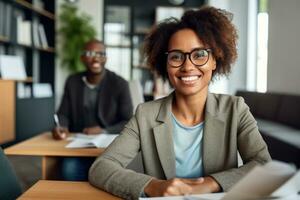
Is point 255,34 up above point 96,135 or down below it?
above

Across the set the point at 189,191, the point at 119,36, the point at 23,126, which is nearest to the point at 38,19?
the point at 119,36

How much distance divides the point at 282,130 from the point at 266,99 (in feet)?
4.14

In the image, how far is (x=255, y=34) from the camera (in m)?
6.77

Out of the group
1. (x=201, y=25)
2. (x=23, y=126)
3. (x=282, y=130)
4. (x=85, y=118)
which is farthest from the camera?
(x=23, y=126)

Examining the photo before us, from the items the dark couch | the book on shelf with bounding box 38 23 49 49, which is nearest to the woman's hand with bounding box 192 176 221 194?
the dark couch

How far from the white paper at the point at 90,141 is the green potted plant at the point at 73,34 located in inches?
185

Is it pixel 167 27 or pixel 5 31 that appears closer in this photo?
pixel 167 27

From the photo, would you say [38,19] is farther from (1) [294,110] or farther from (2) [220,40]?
(2) [220,40]

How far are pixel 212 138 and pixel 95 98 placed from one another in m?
1.56

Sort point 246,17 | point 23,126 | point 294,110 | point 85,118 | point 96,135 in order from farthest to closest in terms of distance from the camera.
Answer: point 246,17
point 23,126
point 294,110
point 85,118
point 96,135

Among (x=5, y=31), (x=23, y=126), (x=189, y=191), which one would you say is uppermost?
(x=5, y=31)

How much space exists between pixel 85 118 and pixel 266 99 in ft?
9.95

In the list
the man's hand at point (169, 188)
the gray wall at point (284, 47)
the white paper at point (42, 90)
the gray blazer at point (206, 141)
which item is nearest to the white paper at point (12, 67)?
the white paper at point (42, 90)

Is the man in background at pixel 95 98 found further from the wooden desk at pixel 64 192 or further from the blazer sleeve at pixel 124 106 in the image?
the wooden desk at pixel 64 192
